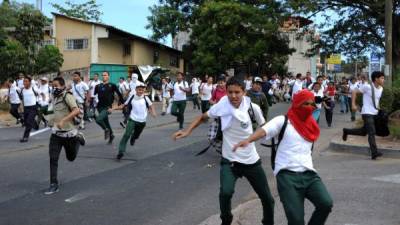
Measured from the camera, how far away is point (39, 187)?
8.48 metres

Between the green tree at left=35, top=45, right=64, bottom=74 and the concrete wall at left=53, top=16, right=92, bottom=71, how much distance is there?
3447mm

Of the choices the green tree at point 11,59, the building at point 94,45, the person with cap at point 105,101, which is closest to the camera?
the person with cap at point 105,101

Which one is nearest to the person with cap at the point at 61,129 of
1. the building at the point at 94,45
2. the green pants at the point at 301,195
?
the green pants at the point at 301,195

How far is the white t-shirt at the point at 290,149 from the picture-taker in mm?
4906

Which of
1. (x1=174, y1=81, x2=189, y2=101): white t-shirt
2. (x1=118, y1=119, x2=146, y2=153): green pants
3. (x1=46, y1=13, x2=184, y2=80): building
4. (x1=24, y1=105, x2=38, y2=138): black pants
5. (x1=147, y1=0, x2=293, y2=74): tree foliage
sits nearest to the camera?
(x1=118, y1=119, x2=146, y2=153): green pants

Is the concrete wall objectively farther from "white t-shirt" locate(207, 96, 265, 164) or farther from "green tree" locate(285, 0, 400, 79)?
"white t-shirt" locate(207, 96, 265, 164)

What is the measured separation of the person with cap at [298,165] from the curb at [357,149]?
6.57 m

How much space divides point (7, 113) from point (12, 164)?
14.2 metres

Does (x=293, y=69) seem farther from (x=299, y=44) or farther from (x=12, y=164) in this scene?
(x=12, y=164)

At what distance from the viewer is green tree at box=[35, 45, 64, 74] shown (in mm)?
33125

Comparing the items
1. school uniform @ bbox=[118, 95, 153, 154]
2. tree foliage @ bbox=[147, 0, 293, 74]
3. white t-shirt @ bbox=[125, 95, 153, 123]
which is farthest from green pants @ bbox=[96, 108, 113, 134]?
tree foliage @ bbox=[147, 0, 293, 74]

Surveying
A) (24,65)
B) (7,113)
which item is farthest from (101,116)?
(24,65)

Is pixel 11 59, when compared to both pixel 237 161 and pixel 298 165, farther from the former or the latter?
pixel 298 165

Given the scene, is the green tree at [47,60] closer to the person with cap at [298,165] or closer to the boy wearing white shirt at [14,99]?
the boy wearing white shirt at [14,99]
